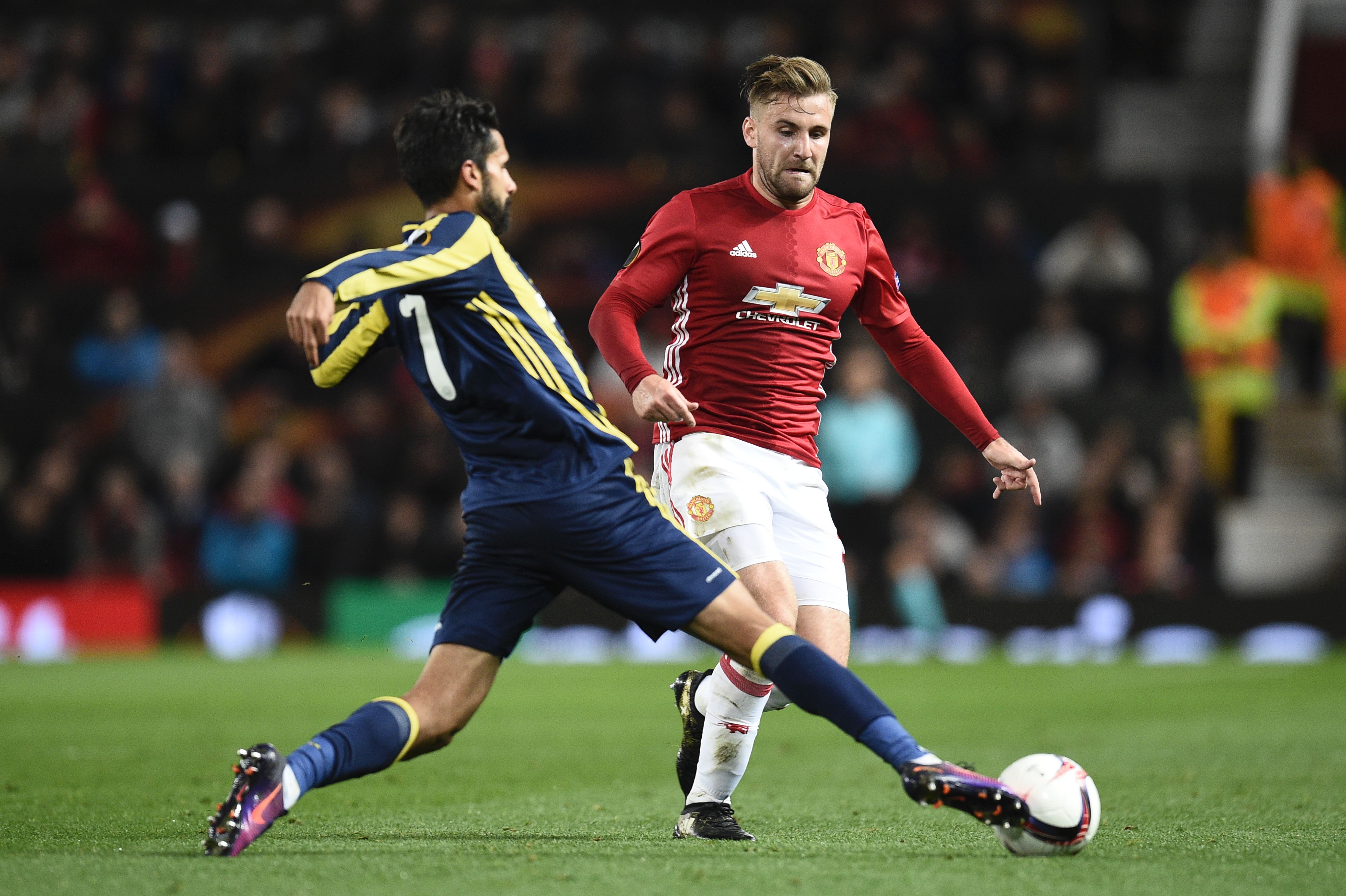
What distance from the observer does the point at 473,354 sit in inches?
178

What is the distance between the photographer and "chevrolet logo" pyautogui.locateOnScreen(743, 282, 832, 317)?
532cm

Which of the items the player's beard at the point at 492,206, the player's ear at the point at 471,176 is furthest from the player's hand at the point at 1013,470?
the player's ear at the point at 471,176

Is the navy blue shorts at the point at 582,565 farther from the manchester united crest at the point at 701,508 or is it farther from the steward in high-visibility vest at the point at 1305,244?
the steward in high-visibility vest at the point at 1305,244

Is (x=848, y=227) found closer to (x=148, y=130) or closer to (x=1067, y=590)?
(x=1067, y=590)

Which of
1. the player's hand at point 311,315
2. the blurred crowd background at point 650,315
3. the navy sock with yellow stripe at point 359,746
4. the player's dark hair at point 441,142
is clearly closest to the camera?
the player's hand at point 311,315

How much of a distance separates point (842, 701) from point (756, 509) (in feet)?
3.03

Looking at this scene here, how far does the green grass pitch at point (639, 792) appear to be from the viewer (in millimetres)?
4148

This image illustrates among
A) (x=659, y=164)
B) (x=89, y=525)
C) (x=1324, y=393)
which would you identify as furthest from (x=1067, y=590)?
(x=89, y=525)

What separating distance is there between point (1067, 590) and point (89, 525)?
26.9 ft

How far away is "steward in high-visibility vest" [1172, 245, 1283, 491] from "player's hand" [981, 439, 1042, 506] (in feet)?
30.2

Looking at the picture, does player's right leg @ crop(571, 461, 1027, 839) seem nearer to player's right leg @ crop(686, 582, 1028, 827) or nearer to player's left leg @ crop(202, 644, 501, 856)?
player's right leg @ crop(686, 582, 1028, 827)

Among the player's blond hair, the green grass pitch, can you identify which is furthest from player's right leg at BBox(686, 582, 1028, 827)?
the player's blond hair

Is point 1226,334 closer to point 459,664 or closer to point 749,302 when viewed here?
point 749,302

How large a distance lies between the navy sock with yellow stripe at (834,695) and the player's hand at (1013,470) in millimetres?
1096
